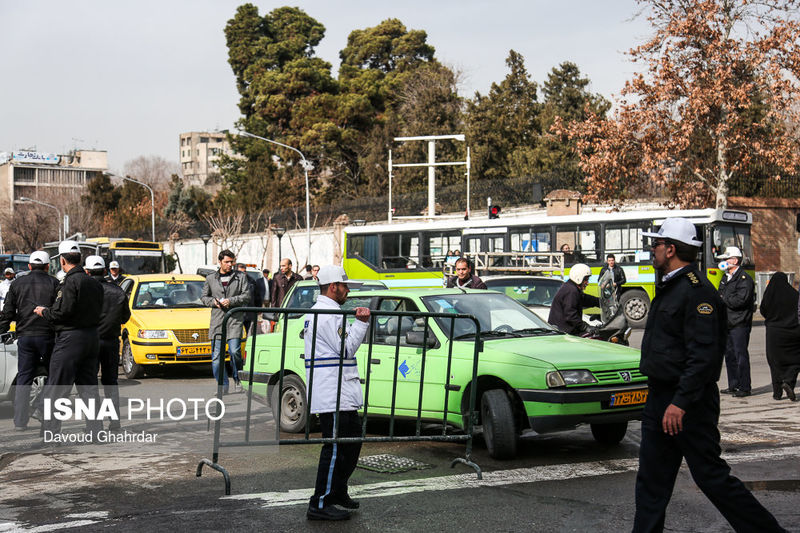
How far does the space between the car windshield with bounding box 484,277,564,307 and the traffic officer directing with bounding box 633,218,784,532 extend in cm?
1243

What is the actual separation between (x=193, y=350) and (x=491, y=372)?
8003mm

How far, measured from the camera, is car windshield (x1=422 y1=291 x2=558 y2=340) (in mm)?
9031

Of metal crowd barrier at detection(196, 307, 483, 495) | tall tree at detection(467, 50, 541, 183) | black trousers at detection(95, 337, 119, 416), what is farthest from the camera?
tall tree at detection(467, 50, 541, 183)

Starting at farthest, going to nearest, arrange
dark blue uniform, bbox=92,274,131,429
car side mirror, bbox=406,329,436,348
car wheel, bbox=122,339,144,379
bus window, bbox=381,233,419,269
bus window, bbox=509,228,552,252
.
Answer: bus window, bbox=381,233,419,269 → bus window, bbox=509,228,552,252 → car wheel, bbox=122,339,144,379 → dark blue uniform, bbox=92,274,131,429 → car side mirror, bbox=406,329,436,348

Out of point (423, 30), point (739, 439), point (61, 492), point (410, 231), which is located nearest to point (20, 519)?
point (61, 492)

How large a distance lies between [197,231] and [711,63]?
40.4 metres

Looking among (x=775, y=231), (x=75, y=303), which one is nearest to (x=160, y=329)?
(x=75, y=303)

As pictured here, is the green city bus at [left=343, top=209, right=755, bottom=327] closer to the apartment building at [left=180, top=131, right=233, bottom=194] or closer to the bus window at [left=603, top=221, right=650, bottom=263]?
the bus window at [left=603, top=221, right=650, bottom=263]

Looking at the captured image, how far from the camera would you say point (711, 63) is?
27891 millimetres

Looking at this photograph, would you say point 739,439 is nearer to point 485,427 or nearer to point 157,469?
point 485,427

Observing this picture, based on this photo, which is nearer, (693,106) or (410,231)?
(693,106)

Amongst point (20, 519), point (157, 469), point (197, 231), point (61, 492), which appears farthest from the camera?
point (197, 231)

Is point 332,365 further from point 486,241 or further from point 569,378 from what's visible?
point 486,241

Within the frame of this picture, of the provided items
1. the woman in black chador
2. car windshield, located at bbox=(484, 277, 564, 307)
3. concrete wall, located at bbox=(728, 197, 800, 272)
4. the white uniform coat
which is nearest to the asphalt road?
the white uniform coat
